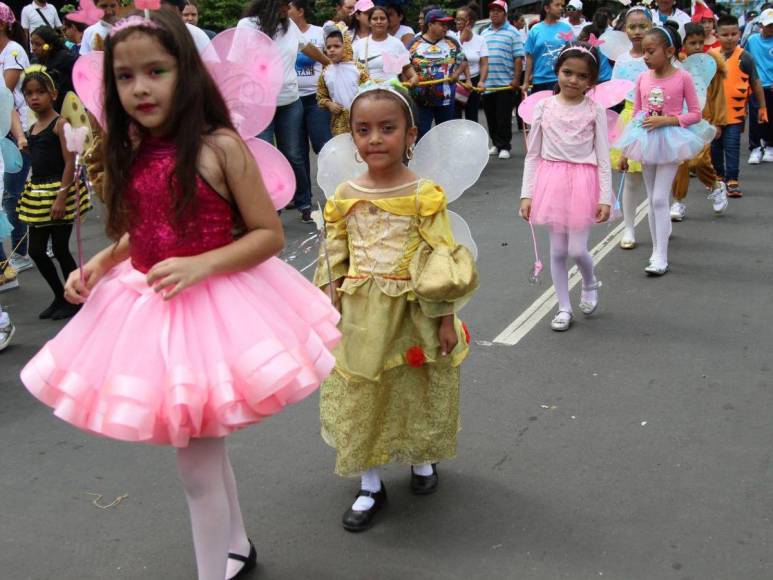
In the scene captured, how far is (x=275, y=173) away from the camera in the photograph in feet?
10.7

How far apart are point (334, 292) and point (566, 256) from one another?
2787mm

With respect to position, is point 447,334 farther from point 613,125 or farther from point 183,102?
point 613,125

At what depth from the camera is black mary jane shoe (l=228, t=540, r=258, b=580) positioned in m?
3.36

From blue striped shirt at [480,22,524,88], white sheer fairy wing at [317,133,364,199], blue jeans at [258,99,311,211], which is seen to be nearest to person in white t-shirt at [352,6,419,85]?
blue jeans at [258,99,311,211]

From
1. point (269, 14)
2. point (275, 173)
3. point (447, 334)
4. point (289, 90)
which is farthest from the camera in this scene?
point (289, 90)

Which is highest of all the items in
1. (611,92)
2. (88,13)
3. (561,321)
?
(88,13)

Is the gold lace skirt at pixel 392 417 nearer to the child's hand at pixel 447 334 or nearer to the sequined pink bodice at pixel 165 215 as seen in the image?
the child's hand at pixel 447 334

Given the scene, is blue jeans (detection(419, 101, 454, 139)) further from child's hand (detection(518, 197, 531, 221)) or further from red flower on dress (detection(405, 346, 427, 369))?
Answer: red flower on dress (detection(405, 346, 427, 369))

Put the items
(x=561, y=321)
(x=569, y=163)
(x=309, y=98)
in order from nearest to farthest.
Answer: (x=569, y=163), (x=561, y=321), (x=309, y=98)

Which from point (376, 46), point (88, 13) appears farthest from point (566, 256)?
point (376, 46)

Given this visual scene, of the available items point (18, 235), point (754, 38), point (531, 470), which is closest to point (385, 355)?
point (531, 470)

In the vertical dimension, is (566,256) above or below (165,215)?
below

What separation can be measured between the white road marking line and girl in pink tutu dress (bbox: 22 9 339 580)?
122 inches

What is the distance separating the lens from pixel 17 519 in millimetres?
3893
